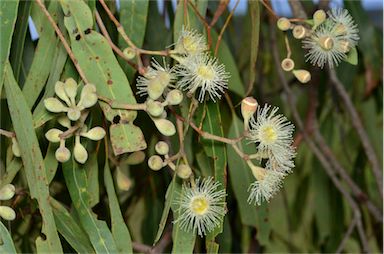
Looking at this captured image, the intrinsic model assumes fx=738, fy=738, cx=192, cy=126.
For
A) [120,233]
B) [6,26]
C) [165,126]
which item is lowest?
[120,233]

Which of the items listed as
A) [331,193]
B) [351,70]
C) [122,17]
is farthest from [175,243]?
[331,193]

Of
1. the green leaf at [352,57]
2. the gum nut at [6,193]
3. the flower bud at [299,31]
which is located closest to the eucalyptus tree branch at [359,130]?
the green leaf at [352,57]

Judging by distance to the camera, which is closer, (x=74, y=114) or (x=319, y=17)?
(x=74, y=114)

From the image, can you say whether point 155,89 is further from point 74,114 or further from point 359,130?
point 359,130

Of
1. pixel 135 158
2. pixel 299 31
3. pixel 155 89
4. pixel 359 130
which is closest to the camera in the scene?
pixel 155 89

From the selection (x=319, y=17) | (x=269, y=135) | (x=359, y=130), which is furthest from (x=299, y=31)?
(x=359, y=130)

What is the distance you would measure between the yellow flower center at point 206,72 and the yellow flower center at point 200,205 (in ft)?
0.40

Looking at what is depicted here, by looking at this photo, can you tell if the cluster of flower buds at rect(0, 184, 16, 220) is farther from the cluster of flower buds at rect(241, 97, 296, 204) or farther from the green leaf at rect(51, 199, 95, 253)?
the cluster of flower buds at rect(241, 97, 296, 204)

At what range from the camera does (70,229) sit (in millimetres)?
813

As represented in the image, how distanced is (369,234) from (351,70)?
0.44 m

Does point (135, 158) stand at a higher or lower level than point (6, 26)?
lower

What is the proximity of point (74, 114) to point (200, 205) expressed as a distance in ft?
0.51

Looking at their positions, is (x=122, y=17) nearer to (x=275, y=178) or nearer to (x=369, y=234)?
(x=275, y=178)

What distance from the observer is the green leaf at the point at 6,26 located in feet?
2.57
